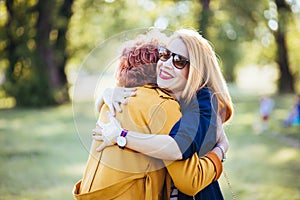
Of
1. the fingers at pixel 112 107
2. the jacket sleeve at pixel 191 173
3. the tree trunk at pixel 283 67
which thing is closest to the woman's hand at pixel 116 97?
the fingers at pixel 112 107

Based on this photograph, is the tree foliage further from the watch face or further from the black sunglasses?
the watch face

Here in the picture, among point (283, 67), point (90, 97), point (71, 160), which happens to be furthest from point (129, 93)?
point (283, 67)

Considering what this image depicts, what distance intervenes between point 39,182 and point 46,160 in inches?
57.9

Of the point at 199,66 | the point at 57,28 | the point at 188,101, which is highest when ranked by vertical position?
the point at 199,66

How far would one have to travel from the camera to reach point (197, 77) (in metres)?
1.81

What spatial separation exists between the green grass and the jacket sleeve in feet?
1.32

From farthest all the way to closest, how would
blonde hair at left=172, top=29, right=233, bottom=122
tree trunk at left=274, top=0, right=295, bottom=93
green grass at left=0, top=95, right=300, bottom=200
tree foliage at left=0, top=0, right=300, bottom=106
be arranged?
tree trunk at left=274, top=0, right=295, bottom=93
tree foliage at left=0, top=0, right=300, bottom=106
green grass at left=0, top=95, right=300, bottom=200
blonde hair at left=172, top=29, right=233, bottom=122

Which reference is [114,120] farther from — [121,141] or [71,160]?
[71,160]

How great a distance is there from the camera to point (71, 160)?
760 centimetres

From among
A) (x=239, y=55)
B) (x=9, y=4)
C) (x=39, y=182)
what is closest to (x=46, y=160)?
(x=39, y=182)

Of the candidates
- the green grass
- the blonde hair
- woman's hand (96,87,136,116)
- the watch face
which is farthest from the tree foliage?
the watch face

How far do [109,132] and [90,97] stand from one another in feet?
1.10

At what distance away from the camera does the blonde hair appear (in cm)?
180

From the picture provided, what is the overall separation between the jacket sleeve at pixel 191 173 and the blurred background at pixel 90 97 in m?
0.40
